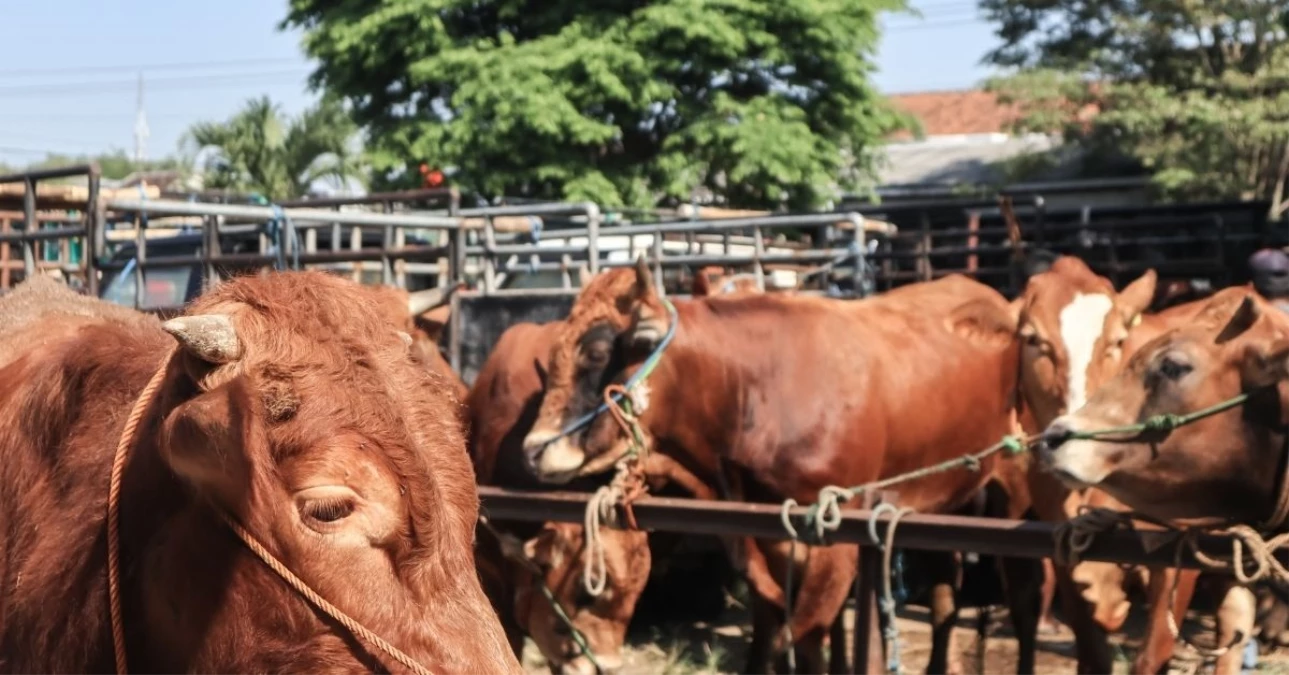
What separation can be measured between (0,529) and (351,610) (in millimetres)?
1020

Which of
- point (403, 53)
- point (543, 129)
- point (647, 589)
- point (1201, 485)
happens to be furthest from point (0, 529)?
point (403, 53)

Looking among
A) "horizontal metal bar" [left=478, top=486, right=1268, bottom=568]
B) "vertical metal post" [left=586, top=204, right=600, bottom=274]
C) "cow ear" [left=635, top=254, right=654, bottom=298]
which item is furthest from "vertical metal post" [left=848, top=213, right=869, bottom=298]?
"horizontal metal bar" [left=478, top=486, right=1268, bottom=568]

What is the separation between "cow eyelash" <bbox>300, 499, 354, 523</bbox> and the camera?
208 centimetres

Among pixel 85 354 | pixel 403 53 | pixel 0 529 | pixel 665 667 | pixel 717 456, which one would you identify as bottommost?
pixel 665 667

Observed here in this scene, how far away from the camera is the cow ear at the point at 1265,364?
4.29 metres

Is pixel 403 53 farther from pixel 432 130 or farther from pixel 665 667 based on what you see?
pixel 665 667

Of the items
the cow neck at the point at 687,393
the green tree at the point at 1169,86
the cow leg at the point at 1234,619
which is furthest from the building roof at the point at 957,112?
the cow leg at the point at 1234,619

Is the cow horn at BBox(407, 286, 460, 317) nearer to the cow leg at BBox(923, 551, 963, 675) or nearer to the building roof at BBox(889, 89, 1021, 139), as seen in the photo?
the cow leg at BBox(923, 551, 963, 675)

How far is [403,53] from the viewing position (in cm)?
2195

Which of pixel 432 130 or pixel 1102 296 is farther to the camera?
pixel 432 130

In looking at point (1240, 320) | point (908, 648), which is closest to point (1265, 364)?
point (1240, 320)

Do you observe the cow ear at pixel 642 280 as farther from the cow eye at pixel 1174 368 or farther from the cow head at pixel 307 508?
the cow head at pixel 307 508

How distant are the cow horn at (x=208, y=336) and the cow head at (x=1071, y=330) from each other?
4385 mm

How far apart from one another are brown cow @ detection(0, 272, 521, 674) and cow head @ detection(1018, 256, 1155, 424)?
4078 millimetres
